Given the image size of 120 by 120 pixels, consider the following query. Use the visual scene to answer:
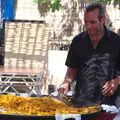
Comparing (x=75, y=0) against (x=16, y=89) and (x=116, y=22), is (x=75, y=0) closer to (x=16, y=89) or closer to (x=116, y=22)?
(x=116, y=22)

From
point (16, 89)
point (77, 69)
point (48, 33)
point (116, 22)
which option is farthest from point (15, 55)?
point (77, 69)

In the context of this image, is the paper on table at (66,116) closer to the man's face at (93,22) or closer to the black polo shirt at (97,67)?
the black polo shirt at (97,67)

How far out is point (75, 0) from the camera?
1002 cm

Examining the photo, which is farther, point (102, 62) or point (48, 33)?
point (48, 33)

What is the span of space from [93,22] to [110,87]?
525 mm

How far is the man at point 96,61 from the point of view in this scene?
13.0ft

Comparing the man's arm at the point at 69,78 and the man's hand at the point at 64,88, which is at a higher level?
the man's arm at the point at 69,78

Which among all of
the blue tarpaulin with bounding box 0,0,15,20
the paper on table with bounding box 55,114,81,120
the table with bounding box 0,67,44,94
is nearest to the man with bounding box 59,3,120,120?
the paper on table with bounding box 55,114,81,120

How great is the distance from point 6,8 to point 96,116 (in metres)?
6.82

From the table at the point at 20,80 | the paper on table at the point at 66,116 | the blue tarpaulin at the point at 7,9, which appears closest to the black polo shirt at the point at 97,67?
the paper on table at the point at 66,116

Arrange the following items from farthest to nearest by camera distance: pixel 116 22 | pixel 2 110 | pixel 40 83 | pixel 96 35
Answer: pixel 116 22
pixel 40 83
pixel 96 35
pixel 2 110

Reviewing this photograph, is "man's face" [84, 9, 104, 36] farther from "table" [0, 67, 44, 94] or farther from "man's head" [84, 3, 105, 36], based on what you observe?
"table" [0, 67, 44, 94]

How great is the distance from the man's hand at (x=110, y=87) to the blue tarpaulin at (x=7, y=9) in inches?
245

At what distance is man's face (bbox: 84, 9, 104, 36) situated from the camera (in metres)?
3.92
